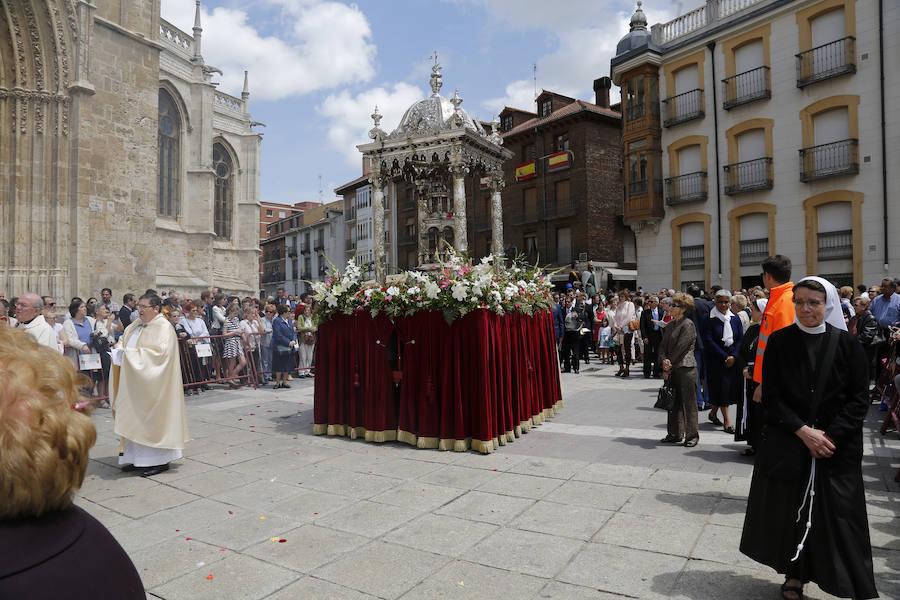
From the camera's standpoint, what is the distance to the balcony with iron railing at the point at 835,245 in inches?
772

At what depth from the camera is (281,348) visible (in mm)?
12672

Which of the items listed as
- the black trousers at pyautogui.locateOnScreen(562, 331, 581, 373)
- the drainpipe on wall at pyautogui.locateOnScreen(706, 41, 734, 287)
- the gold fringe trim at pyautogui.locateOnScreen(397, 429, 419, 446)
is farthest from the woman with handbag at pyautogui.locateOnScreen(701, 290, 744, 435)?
the drainpipe on wall at pyautogui.locateOnScreen(706, 41, 734, 287)

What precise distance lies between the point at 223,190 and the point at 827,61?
30.0 m

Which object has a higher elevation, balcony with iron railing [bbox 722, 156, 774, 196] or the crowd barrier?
balcony with iron railing [bbox 722, 156, 774, 196]

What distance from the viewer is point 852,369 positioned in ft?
10.4

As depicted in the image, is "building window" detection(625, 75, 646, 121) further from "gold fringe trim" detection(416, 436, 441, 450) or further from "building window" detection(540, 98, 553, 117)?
"gold fringe trim" detection(416, 436, 441, 450)

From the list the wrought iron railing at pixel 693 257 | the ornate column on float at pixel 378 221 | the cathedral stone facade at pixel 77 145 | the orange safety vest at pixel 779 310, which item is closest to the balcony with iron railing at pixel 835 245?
the wrought iron railing at pixel 693 257

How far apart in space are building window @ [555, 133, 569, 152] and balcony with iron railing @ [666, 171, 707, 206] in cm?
1037

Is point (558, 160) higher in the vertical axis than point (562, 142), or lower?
lower

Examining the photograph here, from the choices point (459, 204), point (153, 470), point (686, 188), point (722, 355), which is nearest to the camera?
point (153, 470)

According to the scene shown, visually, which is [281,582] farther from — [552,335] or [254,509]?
[552,335]

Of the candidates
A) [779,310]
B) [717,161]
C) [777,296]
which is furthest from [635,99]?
[779,310]

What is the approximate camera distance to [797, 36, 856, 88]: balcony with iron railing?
19.1m

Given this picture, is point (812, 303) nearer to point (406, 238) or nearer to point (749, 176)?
point (749, 176)
